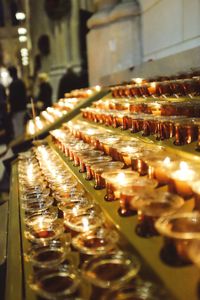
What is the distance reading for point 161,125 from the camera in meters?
2.87

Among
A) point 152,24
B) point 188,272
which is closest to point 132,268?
point 188,272

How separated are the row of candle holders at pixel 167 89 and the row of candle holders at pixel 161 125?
407 millimetres

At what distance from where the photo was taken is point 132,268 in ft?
5.07

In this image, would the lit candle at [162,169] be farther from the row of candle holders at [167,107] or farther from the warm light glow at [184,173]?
the row of candle holders at [167,107]

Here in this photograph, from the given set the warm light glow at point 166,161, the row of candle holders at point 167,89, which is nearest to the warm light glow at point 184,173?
the warm light glow at point 166,161

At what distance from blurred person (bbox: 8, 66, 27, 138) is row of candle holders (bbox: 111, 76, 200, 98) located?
6.24 meters

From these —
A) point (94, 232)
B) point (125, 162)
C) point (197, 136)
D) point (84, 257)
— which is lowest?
point (84, 257)

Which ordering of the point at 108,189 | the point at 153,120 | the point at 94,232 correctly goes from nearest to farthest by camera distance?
the point at 94,232
the point at 108,189
the point at 153,120

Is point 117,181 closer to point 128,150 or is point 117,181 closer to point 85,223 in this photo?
point 85,223

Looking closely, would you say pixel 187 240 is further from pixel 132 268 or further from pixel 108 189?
pixel 108 189

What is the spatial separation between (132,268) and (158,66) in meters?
3.80

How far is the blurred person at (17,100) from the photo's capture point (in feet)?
34.1

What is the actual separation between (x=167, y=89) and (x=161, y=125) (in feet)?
2.89

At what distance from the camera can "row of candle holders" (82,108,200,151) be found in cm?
254
